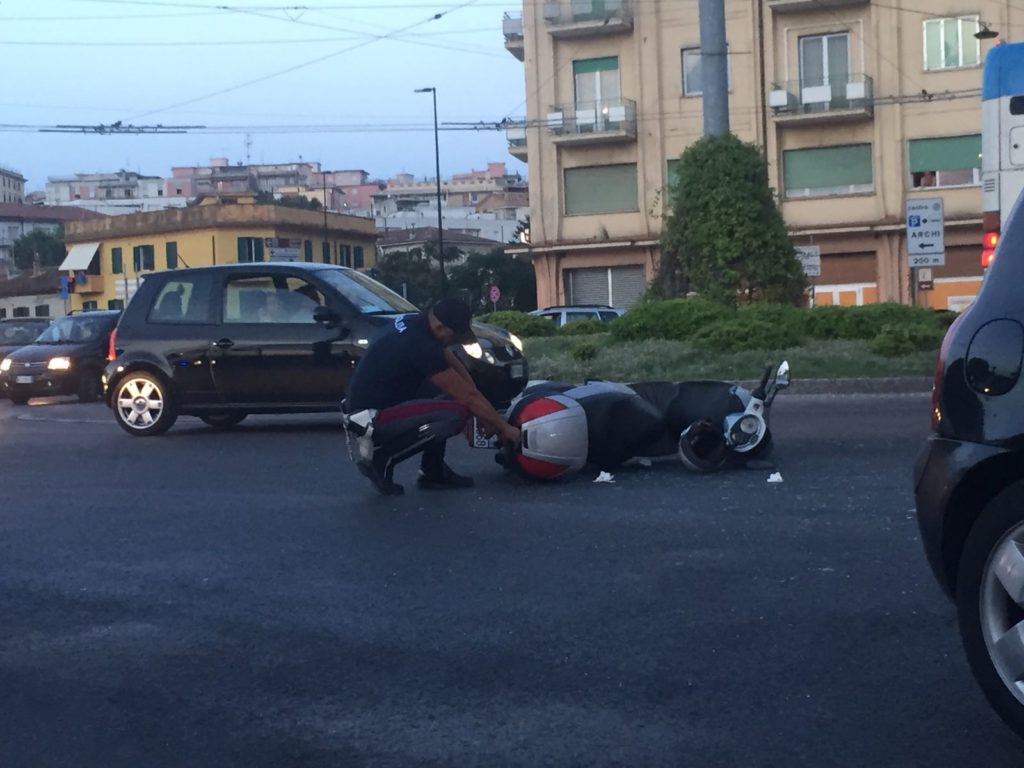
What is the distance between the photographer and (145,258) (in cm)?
7862

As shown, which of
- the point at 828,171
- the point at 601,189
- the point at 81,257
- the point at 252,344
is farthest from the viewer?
the point at 81,257

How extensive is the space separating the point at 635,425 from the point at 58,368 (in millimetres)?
15963

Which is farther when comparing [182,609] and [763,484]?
[763,484]

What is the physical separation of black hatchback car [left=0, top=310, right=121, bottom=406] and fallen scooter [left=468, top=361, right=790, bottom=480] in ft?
50.1

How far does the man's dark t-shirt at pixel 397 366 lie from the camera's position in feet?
32.3

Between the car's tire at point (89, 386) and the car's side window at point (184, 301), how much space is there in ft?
31.3

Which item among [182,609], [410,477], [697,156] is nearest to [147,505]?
[410,477]

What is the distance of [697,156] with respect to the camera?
89.1 ft

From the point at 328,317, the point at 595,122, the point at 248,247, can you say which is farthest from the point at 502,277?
the point at 328,317

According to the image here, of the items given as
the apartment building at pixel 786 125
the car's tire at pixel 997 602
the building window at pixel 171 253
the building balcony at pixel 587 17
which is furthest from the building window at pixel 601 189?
the car's tire at pixel 997 602

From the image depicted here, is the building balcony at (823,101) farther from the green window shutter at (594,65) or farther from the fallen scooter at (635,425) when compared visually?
the fallen scooter at (635,425)

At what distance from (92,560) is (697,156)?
67.5ft

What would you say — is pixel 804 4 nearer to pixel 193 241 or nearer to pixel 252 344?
pixel 252 344

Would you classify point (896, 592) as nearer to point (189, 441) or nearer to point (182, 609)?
point (182, 609)
